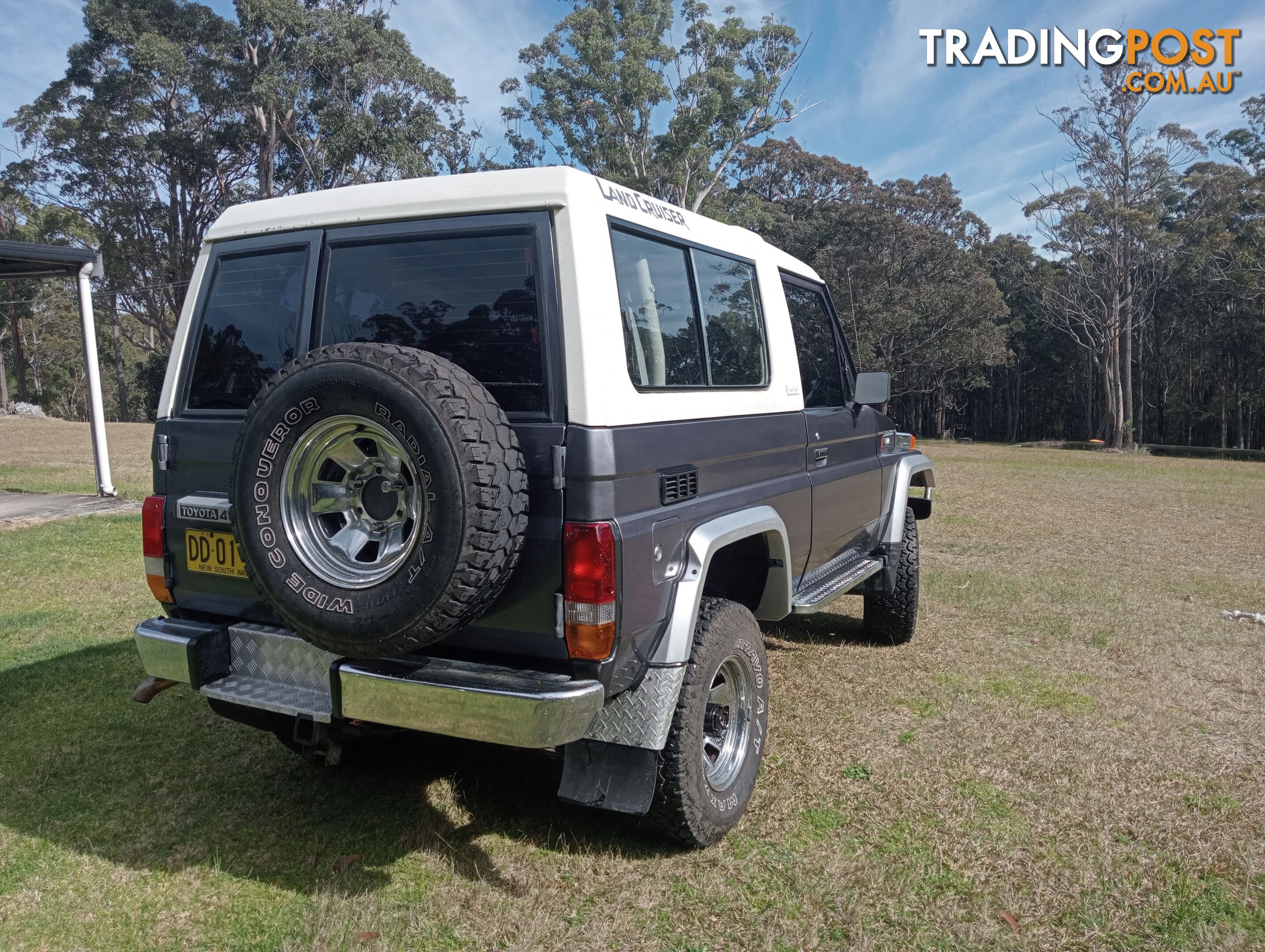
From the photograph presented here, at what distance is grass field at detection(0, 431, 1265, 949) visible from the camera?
266 cm

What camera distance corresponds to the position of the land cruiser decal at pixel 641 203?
2863 mm

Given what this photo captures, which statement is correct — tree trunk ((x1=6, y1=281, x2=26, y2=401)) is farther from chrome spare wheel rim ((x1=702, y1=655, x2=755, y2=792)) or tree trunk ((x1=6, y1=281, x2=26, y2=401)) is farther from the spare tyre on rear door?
chrome spare wheel rim ((x1=702, y1=655, x2=755, y2=792))

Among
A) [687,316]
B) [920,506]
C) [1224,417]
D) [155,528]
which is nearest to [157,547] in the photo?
[155,528]

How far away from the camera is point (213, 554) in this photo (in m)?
3.05

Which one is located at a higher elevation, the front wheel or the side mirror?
the side mirror

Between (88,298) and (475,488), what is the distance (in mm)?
11030

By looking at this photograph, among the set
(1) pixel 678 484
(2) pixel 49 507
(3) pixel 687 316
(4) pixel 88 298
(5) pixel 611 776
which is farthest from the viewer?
(4) pixel 88 298

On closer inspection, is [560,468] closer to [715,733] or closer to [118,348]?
[715,733]

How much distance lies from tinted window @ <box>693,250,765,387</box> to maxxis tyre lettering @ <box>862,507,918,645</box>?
1.95 meters

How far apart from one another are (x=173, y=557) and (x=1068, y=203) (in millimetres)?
34791

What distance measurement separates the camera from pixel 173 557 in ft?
10.4

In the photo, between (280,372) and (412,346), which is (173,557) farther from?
(412,346)

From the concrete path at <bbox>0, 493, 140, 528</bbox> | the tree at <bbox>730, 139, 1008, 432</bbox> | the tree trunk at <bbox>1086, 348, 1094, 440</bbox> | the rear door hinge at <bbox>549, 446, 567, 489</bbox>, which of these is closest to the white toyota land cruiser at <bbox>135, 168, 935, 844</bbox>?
the rear door hinge at <bbox>549, 446, 567, 489</bbox>

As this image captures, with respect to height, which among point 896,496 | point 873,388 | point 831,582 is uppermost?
point 873,388
